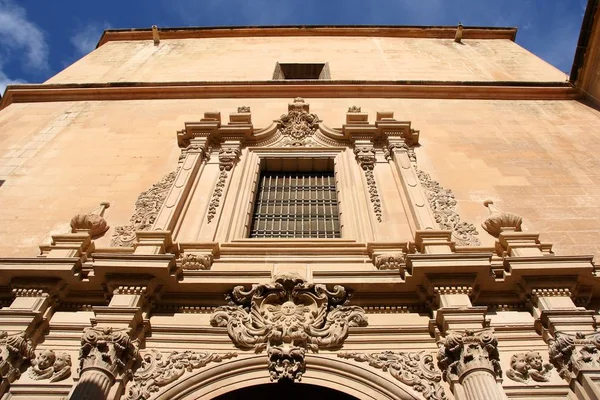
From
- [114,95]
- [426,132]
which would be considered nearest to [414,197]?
[426,132]

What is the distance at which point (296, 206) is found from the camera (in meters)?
10.4

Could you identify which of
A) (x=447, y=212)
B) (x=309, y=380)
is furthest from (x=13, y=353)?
(x=447, y=212)

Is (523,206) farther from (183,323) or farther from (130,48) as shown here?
(130,48)

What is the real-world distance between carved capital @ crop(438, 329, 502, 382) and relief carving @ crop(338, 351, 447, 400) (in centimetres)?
18

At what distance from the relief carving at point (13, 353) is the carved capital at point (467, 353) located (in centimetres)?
525

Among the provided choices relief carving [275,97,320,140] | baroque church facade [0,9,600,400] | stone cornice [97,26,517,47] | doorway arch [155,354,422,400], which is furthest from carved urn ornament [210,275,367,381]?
stone cornice [97,26,517,47]

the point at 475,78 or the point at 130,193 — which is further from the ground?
the point at 475,78

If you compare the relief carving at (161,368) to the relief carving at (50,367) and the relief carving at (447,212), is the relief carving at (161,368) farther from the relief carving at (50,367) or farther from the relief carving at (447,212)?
the relief carving at (447,212)

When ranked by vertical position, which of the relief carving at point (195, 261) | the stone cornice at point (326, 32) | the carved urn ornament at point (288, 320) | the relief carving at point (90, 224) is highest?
the stone cornice at point (326, 32)

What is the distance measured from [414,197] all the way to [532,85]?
747cm

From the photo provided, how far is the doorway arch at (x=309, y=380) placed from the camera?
6215 millimetres

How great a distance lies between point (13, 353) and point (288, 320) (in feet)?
11.4

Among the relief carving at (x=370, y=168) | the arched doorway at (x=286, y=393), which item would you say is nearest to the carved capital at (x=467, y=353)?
the arched doorway at (x=286, y=393)

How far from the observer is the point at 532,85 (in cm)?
1457
